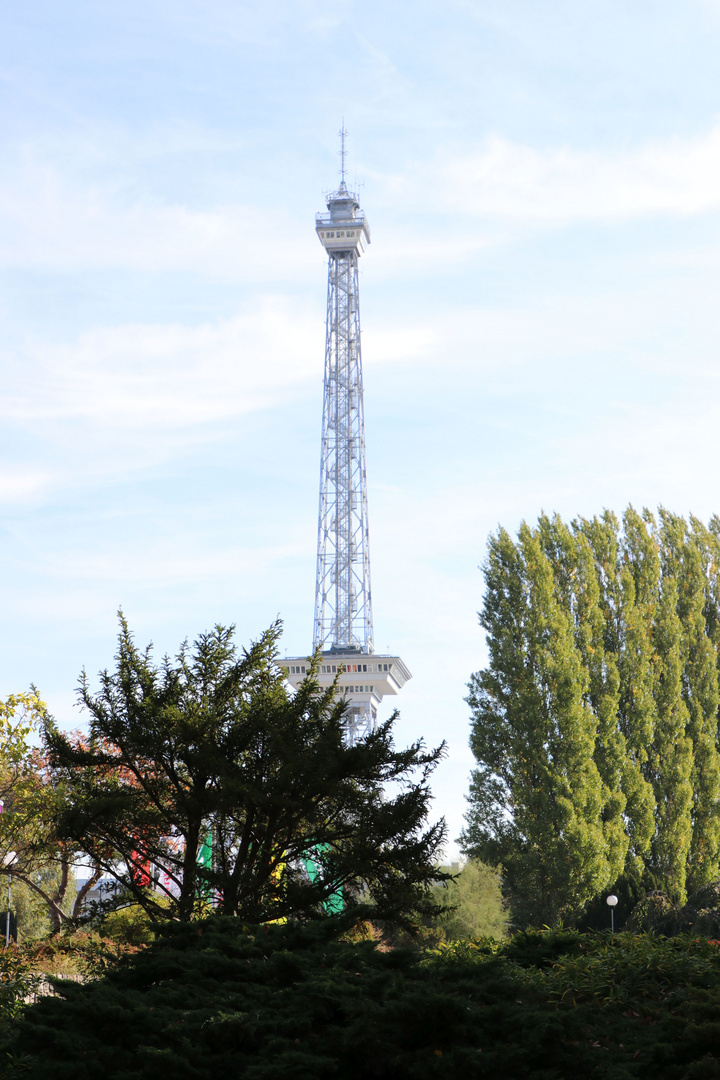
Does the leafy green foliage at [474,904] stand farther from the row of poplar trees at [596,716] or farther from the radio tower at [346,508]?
the radio tower at [346,508]

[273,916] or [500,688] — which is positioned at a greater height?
[500,688]

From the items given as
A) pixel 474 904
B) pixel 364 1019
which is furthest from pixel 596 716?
pixel 364 1019

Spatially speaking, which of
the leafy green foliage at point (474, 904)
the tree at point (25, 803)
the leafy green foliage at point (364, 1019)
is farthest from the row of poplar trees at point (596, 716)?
the leafy green foliage at point (364, 1019)

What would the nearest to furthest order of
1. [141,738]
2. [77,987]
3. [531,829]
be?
[77,987] < [141,738] < [531,829]

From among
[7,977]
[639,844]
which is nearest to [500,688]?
[639,844]

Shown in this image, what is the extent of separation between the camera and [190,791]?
12.5 m

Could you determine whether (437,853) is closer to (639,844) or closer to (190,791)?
(190,791)

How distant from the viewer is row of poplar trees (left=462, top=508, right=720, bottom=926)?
25844mm

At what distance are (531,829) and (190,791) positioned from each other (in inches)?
590

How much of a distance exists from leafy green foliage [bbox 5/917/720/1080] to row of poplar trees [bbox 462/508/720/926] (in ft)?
63.5

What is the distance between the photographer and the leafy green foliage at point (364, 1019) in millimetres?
5539

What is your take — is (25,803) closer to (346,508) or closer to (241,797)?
(241,797)

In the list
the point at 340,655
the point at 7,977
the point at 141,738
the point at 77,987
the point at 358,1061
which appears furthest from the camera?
the point at 340,655

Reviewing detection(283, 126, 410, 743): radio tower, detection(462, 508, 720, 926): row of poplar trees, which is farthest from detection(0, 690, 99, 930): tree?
detection(283, 126, 410, 743): radio tower
